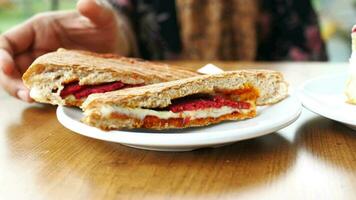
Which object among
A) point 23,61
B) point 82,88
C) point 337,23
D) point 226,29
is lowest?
point 337,23

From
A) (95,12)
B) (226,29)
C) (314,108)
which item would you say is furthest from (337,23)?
(314,108)

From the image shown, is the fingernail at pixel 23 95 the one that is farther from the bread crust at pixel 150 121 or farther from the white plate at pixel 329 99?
the white plate at pixel 329 99

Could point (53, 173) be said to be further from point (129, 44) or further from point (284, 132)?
point (129, 44)

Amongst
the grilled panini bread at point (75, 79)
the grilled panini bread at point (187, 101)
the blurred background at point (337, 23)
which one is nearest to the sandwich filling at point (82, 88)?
the grilled panini bread at point (75, 79)

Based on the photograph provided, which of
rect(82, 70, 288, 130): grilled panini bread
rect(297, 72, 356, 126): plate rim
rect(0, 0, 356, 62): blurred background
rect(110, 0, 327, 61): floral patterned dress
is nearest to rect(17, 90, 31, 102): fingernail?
rect(82, 70, 288, 130): grilled panini bread

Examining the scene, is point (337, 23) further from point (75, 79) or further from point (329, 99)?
point (75, 79)

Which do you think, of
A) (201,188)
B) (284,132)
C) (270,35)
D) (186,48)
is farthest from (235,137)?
(270,35)

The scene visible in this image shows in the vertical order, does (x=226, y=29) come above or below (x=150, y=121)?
below
